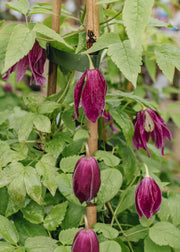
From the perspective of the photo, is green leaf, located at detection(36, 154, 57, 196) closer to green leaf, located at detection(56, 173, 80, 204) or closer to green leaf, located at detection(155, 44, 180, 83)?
green leaf, located at detection(56, 173, 80, 204)

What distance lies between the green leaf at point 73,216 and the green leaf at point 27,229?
4 cm

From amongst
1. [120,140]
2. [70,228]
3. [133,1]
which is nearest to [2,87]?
[120,140]

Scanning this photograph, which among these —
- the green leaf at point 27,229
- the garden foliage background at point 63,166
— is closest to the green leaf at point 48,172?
the garden foliage background at point 63,166

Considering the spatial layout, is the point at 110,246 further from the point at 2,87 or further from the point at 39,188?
the point at 2,87

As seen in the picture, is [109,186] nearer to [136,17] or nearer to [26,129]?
[26,129]

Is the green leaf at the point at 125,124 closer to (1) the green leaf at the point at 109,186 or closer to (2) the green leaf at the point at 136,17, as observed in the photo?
(1) the green leaf at the point at 109,186

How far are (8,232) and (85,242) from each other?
153mm

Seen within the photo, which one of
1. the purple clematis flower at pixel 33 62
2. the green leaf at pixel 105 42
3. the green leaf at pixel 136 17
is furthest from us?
the purple clematis flower at pixel 33 62

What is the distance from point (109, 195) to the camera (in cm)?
58

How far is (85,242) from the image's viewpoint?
0.47 meters

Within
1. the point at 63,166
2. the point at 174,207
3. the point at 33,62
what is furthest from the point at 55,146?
the point at 174,207

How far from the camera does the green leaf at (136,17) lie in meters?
0.40

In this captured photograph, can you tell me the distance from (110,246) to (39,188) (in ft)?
0.47

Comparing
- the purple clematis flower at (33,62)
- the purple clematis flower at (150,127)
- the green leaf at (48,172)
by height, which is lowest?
the green leaf at (48,172)
